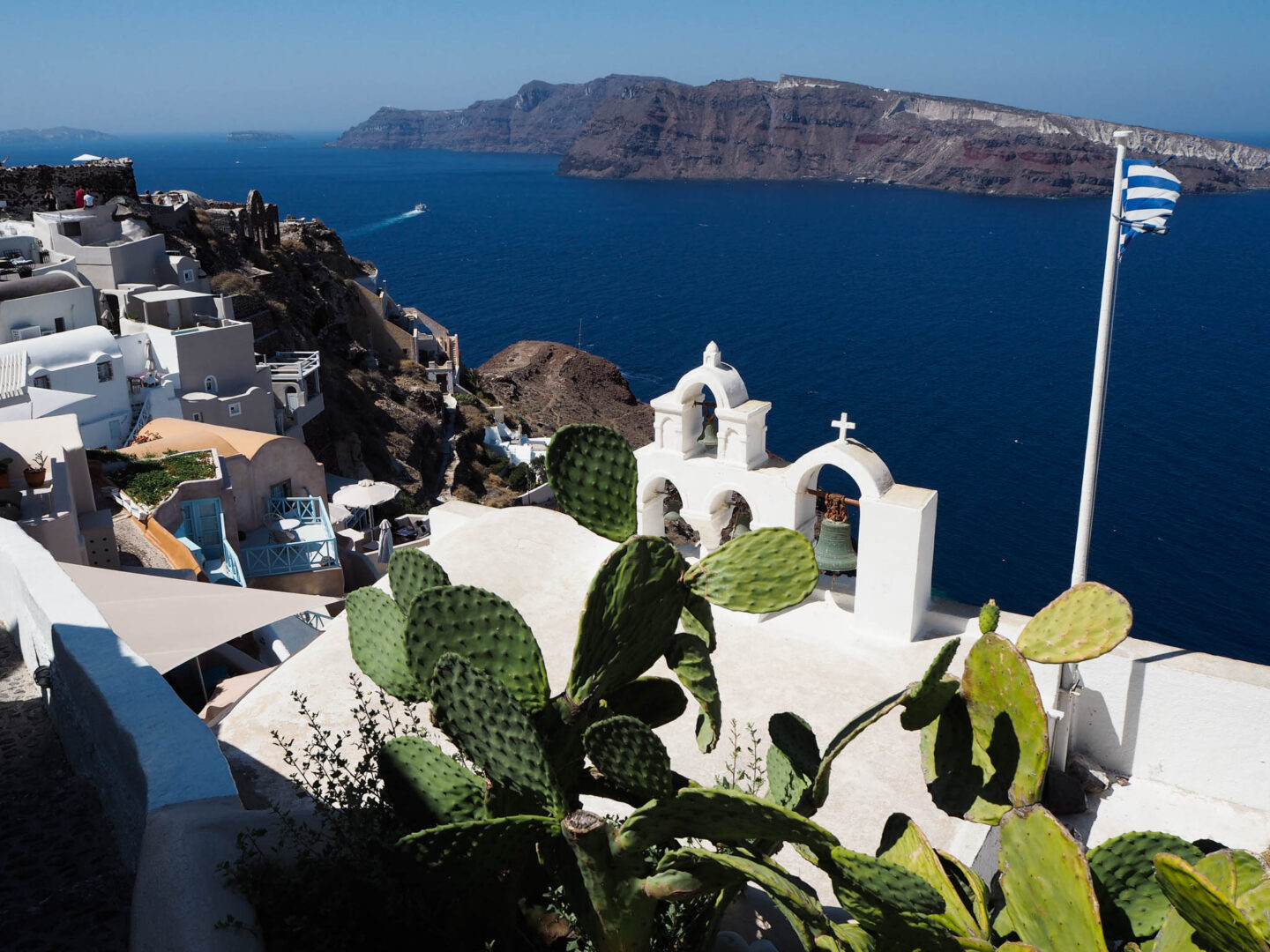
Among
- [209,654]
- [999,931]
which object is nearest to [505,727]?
[999,931]

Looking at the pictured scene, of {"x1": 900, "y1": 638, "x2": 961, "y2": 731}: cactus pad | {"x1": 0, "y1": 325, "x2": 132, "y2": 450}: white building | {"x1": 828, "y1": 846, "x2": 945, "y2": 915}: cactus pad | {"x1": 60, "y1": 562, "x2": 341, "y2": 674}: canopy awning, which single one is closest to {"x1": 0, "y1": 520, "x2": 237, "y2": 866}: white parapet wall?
{"x1": 60, "y1": 562, "x2": 341, "y2": 674}: canopy awning

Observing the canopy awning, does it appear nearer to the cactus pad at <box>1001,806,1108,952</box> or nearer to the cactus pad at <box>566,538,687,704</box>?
the cactus pad at <box>566,538,687,704</box>

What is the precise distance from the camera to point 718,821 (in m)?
3.32

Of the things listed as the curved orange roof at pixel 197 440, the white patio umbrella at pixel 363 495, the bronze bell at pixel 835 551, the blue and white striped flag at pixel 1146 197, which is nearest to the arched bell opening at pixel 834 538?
the bronze bell at pixel 835 551

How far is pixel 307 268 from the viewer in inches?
2007

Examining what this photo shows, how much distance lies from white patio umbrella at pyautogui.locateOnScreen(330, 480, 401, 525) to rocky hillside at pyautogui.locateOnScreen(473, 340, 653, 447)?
24426 millimetres

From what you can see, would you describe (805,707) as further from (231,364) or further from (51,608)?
(231,364)

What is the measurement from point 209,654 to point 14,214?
4263 centimetres

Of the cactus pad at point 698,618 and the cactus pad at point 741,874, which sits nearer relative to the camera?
the cactus pad at point 741,874

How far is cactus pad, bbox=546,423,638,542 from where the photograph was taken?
409cm

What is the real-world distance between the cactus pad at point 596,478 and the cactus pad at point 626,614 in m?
0.38

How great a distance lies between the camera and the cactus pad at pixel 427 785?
13.5ft

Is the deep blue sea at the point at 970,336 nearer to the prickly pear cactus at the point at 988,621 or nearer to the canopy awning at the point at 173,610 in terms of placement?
the canopy awning at the point at 173,610

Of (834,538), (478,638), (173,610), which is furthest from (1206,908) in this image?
(173,610)
